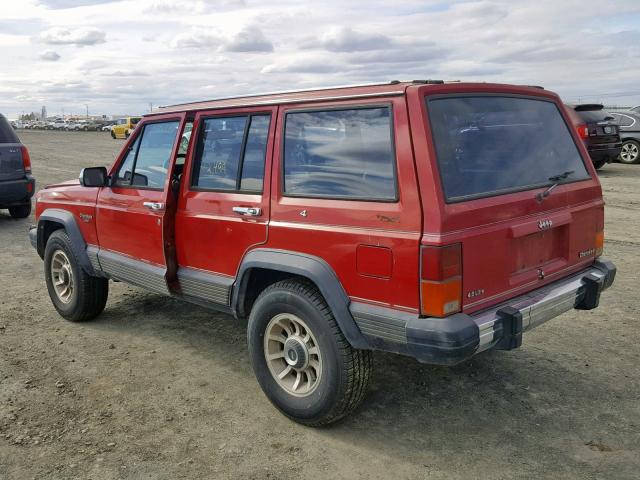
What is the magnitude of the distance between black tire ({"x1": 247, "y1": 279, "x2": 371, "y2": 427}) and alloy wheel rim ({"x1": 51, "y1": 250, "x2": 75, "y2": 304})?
8.44 ft

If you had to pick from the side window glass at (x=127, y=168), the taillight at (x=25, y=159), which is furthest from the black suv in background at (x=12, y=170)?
the side window glass at (x=127, y=168)

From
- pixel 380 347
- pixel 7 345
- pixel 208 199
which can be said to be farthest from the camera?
pixel 7 345

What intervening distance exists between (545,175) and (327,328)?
64.5 inches

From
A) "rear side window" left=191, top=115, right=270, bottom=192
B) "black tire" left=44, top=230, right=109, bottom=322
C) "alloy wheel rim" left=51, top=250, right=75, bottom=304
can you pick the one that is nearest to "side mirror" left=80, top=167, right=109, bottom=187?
"black tire" left=44, top=230, right=109, bottom=322

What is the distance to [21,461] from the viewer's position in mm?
3186

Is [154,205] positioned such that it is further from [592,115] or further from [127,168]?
[592,115]

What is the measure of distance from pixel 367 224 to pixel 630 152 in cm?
1597

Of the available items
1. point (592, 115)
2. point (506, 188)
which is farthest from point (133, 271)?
point (592, 115)

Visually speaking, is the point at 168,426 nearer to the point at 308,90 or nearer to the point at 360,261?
the point at 360,261

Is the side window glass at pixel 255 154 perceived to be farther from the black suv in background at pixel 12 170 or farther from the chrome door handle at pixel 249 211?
the black suv in background at pixel 12 170

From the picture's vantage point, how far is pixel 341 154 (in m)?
3.29

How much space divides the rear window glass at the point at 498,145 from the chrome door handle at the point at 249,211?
3.96 feet

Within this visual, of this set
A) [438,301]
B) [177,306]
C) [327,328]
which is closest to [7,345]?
[177,306]

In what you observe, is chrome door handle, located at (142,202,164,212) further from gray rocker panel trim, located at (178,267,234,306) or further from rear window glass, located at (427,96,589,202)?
rear window glass, located at (427,96,589,202)
